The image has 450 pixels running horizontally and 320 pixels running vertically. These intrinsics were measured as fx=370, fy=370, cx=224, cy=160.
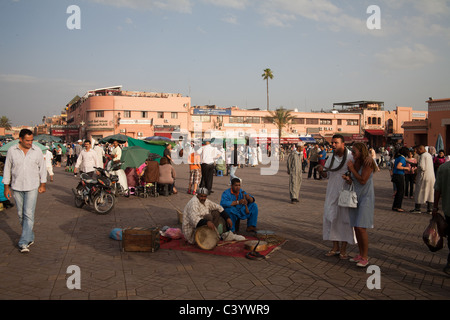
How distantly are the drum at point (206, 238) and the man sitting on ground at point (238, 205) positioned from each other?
118cm

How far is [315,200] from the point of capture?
11664mm

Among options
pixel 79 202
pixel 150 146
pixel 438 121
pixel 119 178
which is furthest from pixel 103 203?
pixel 438 121

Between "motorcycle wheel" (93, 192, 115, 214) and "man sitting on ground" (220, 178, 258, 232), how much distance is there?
348 cm

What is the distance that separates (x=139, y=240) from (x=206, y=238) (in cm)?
106

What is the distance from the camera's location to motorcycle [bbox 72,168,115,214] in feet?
30.2

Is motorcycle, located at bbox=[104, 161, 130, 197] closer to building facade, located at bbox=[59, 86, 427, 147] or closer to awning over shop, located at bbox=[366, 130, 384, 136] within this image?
building facade, located at bbox=[59, 86, 427, 147]

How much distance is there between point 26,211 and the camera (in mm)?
5926

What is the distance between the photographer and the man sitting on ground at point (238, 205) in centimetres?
715

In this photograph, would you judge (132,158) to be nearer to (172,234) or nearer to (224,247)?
(172,234)

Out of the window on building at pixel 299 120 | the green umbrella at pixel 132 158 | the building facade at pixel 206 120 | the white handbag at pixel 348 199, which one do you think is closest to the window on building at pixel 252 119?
the building facade at pixel 206 120

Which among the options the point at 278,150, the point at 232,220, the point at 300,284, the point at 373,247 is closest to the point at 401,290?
the point at 300,284

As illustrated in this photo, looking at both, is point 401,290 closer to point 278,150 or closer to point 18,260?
point 18,260

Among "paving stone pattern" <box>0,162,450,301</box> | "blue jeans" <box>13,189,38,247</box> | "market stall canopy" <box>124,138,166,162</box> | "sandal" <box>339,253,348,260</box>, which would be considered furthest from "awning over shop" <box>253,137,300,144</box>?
"blue jeans" <box>13,189,38,247</box>

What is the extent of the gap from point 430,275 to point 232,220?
345cm
